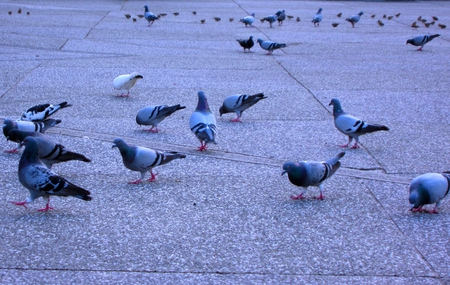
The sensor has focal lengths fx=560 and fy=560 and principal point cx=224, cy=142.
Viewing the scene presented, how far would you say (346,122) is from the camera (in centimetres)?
715

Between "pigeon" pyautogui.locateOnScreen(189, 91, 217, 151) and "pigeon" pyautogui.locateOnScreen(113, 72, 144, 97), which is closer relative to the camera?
"pigeon" pyautogui.locateOnScreen(189, 91, 217, 151)

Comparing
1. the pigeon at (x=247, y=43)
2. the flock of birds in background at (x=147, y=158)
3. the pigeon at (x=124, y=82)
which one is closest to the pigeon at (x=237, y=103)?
the flock of birds in background at (x=147, y=158)

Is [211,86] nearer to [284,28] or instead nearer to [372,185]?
[372,185]

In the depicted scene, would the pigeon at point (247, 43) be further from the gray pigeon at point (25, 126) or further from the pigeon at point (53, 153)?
the pigeon at point (53, 153)

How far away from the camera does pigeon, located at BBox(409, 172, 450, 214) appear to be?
512cm

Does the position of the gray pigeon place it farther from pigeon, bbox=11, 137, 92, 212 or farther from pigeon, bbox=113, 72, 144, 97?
pigeon, bbox=113, 72, 144, 97

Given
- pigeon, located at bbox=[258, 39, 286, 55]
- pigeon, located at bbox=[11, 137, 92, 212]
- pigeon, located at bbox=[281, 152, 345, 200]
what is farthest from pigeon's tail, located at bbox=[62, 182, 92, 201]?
pigeon, located at bbox=[258, 39, 286, 55]

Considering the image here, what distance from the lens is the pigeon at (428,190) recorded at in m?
5.12

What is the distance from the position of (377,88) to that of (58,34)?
9.87 meters

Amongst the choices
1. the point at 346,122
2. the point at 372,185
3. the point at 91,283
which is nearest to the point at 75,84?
the point at 346,122

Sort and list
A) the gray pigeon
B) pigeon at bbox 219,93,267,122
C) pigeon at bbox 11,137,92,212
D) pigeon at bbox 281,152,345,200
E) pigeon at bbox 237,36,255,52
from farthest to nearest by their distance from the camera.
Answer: pigeon at bbox 237,36,255,52 < pigeon at bbox 219,93,267,122 < the gray pigeon < pigeon at bbox 281,152,345,200 < pigeon at bbox 11,137,92,212

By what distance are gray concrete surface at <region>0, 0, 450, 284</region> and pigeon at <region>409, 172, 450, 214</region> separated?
0.59ft

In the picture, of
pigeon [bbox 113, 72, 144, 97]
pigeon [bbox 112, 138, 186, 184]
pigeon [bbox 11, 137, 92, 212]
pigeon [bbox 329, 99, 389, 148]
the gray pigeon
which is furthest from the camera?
pigeon [bbox 113, 72, 144, 97]

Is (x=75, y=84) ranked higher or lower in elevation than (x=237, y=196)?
lower
